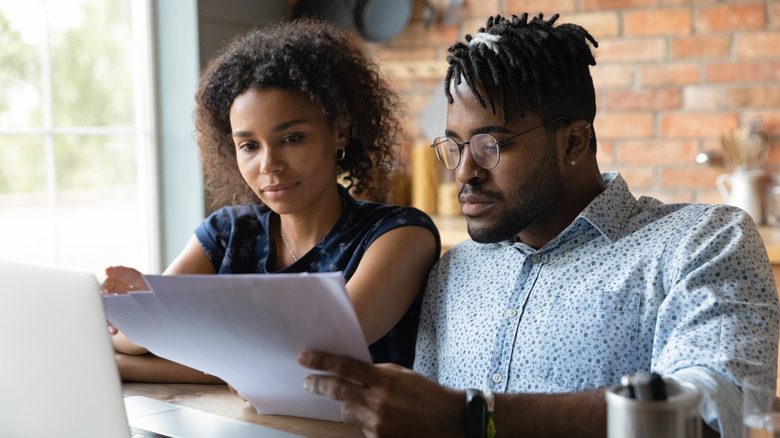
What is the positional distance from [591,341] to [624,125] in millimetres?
1851

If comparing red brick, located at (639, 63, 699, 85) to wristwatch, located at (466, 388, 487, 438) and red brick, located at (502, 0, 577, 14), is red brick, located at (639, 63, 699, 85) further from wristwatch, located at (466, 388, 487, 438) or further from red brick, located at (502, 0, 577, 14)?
wristwatch, located at (466, 388, 487, 438)

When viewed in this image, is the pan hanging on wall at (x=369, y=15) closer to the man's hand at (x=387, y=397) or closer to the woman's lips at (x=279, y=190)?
the woman's lips at (x=279, y=190)

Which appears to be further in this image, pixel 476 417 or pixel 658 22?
pixel 658 22

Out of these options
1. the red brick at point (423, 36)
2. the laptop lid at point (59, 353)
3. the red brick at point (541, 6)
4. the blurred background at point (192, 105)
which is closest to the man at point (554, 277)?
the laptop lid at point (59, 353)

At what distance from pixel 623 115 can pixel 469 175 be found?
177 cm

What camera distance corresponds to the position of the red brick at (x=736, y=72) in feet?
8.80

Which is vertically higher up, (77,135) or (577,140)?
(77,135)

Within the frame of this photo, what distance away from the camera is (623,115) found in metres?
2.91

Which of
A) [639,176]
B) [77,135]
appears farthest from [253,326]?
[639,176]

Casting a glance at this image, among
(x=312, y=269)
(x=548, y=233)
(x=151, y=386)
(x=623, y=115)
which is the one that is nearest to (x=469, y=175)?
(x=548, y=233)

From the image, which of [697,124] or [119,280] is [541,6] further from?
[119,280]

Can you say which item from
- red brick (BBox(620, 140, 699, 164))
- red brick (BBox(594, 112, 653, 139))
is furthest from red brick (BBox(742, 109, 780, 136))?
red brick (BBox(594, 112, 653, 139))

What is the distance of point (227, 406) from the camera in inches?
48.8

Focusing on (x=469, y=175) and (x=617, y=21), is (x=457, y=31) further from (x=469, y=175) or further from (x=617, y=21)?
(x=469, y=175)
